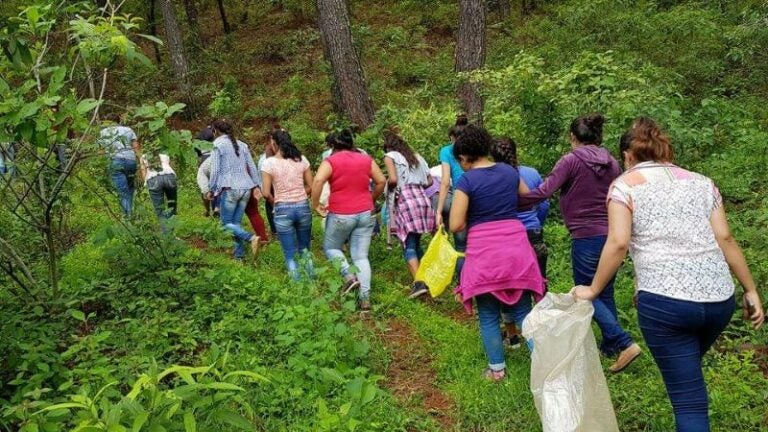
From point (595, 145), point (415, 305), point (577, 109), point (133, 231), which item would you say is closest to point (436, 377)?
point (415, 305)

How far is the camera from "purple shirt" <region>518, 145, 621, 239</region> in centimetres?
451

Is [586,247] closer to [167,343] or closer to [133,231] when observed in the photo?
[167,343]

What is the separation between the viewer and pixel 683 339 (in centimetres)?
311

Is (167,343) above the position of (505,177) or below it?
below

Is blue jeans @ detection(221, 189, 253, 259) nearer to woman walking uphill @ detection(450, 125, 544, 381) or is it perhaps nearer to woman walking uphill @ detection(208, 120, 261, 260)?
woman walking uphill @ detection(208, 120, 261, 260)

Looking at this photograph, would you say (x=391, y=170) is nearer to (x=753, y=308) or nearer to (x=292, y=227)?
(x=292, y=227)

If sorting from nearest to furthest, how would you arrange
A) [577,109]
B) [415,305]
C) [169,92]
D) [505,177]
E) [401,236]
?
[505,177] < [415,305] < [401,236] < [577,109] < [169,92]

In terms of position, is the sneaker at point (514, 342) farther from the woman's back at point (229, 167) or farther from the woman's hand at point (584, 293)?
the woman's back at point (229, 167)

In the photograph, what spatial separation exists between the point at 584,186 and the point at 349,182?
224 cm

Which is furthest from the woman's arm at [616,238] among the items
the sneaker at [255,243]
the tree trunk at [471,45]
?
the tree trunk at [471,45]

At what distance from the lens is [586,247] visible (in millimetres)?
4578

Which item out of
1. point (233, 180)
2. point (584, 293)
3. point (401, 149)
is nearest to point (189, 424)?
point (584, 293)

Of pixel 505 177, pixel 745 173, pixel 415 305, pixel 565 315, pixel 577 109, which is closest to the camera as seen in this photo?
pixel 565 315

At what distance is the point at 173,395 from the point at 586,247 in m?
3.05
